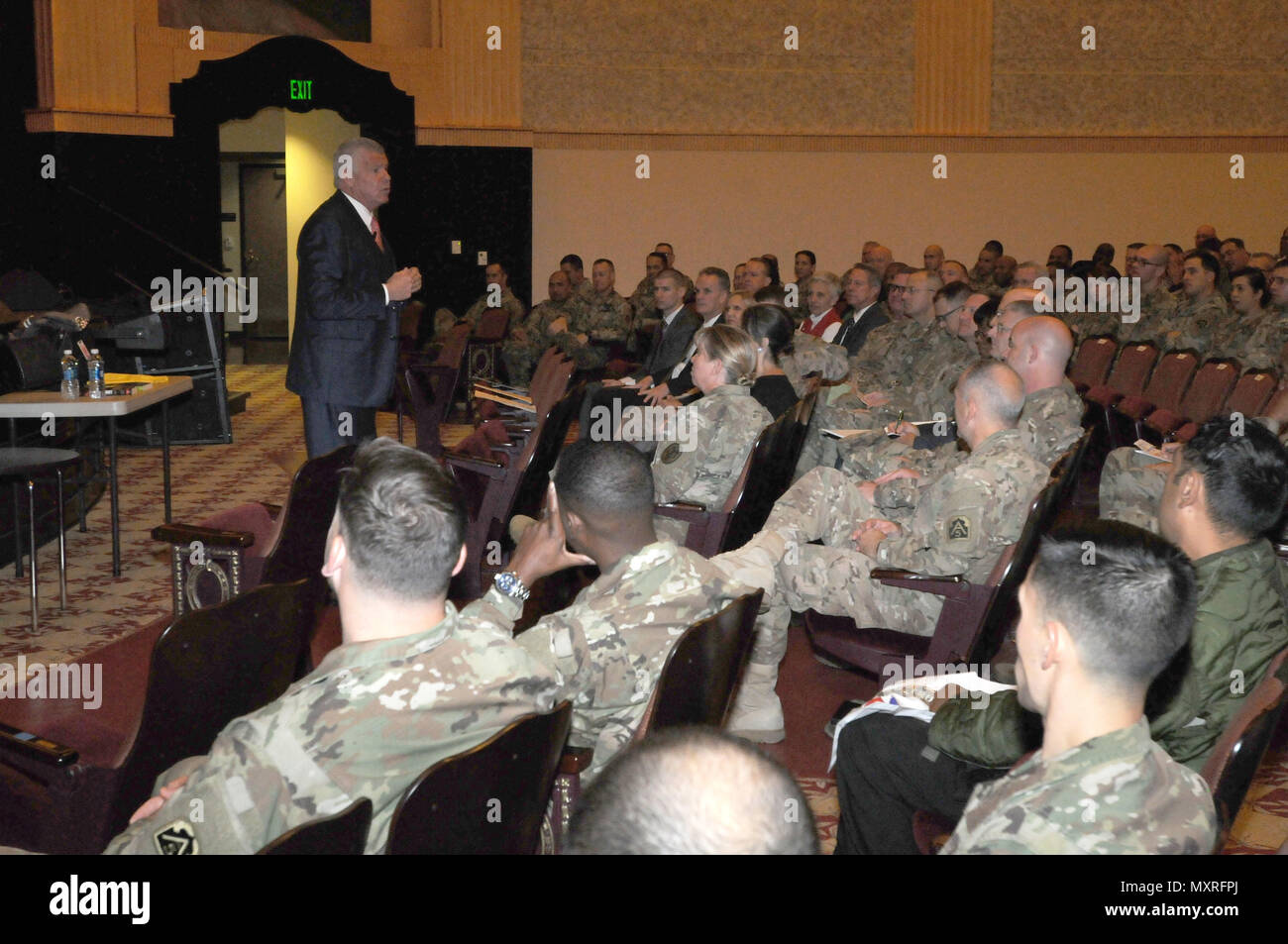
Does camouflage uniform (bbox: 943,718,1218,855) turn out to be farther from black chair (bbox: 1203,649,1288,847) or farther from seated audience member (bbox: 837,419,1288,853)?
seated audience member (bbox: 837,419,1288,853)

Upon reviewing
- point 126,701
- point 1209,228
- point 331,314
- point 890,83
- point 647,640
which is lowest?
point 126,701

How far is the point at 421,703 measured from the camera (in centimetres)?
163

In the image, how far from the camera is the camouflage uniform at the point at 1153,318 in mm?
8594

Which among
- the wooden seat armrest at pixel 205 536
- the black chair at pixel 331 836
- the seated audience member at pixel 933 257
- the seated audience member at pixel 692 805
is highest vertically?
the seated audience member at pixel 933 257

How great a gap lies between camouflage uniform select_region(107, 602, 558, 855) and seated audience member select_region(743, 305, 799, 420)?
3.61 metres

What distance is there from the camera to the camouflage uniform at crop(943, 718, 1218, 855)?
1.48 metres

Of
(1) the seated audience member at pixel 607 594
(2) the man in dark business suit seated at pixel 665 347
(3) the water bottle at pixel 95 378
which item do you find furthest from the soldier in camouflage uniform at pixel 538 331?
(1) the seated audience member at pixel 607 594

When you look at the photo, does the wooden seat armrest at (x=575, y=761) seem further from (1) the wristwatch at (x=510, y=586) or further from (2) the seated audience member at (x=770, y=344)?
(2) the seated audience member at (x=770, y=344)

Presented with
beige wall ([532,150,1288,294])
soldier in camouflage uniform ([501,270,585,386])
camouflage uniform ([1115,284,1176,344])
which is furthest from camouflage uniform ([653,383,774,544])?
beige wall ([532,150,1288,294])

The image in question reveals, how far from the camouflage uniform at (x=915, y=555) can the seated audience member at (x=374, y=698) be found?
172cm

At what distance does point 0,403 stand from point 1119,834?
4317 mm

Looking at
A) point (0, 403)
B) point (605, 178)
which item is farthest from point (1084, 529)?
point (605, 178)

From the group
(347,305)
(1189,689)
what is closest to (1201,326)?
(347,305)

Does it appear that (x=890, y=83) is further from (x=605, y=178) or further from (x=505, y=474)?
(x=505, y=474)
